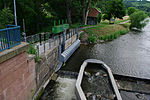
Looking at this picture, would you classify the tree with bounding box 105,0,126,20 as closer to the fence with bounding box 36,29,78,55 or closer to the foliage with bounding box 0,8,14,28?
the fence with bounding box 36,29,78,55

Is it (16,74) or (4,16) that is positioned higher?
(4,16)

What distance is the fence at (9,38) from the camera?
6.05m

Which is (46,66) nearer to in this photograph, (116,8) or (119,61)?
(119,61)

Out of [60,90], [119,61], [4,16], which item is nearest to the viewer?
[60,90]

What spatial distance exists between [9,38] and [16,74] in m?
1.86

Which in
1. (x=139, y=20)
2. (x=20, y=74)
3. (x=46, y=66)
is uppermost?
(x=139, y=20)

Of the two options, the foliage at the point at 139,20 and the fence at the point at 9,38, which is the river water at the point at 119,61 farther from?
the foliage at the point at 139,20

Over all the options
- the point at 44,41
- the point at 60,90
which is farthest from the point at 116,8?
the point at 60,90

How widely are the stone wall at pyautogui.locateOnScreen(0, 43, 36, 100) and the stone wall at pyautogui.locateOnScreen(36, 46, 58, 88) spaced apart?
102 cm

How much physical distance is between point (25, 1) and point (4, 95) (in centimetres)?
1847

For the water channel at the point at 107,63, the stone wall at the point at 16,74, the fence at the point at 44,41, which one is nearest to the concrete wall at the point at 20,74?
the stone wall at the point at 16,74

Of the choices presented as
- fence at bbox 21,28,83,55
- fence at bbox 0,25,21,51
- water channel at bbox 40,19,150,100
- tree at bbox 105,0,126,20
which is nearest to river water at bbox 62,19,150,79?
water channel at bbox 40,19,150,100

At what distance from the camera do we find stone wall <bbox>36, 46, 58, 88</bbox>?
9.63m

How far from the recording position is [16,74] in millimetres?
6832
